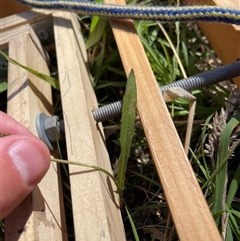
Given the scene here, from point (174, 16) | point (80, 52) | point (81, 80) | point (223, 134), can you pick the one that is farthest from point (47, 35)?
point (223, 134)

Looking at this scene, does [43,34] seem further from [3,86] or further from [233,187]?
[233,187]

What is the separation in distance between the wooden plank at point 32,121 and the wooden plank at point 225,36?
0.37 meters

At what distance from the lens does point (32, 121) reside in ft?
2.93

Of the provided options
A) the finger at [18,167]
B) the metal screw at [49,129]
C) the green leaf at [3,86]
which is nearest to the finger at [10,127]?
the finger at [18,167]

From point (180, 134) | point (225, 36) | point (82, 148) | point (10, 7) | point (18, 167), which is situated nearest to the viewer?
point (18, 167)

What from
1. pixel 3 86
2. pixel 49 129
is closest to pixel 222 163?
pixel 49 129

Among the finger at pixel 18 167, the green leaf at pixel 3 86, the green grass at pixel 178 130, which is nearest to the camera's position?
the finger at pixel 18 167

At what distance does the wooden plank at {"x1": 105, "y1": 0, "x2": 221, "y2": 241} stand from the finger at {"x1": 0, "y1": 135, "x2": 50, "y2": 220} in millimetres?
177

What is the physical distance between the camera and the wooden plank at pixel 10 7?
1170mm

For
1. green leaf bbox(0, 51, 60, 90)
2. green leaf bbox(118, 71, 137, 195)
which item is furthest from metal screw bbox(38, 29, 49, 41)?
green leaf bbox(118, 71, 137, 195)

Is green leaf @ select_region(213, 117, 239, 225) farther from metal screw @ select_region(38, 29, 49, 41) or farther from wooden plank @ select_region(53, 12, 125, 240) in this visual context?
metal screw @ select_region(38, 29, 49, 41)

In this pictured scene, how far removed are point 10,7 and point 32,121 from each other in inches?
16.5

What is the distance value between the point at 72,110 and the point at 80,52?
24cm

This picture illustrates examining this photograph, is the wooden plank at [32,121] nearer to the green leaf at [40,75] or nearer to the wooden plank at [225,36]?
the green leaf at [40,75]
